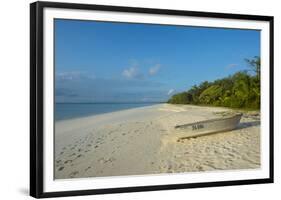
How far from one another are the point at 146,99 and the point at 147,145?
1.61 ft

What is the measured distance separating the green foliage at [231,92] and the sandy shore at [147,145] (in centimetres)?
9

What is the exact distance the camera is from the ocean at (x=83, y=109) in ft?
18.2

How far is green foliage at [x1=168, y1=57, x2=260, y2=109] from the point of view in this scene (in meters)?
6.17

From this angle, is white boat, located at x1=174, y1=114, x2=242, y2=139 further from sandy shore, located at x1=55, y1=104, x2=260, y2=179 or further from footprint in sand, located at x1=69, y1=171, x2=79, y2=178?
footprint in sand, located at x1=69, y1=171, x2=79, y2=178

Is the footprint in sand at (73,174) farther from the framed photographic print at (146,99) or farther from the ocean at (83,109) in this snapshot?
the ocean at (83,109)

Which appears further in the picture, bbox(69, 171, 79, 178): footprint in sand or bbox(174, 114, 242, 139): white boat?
bbox(174, 114, 242, 139): white boat

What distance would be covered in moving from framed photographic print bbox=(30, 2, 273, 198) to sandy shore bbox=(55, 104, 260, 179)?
1 centimetres

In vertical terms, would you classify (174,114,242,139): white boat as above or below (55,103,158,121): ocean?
below

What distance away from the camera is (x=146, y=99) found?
19.5 feet

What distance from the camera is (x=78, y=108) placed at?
563 centimetres

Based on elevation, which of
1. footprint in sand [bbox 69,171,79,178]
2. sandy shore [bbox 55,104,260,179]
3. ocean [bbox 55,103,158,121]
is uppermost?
ocean [bbox 55,103,158,121]

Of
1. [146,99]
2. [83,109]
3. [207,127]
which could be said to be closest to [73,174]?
[83,109]

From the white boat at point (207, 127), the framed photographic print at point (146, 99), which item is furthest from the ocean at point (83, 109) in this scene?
the white boat at point (207, 127)

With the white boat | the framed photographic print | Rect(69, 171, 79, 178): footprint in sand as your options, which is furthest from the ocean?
the white boat
